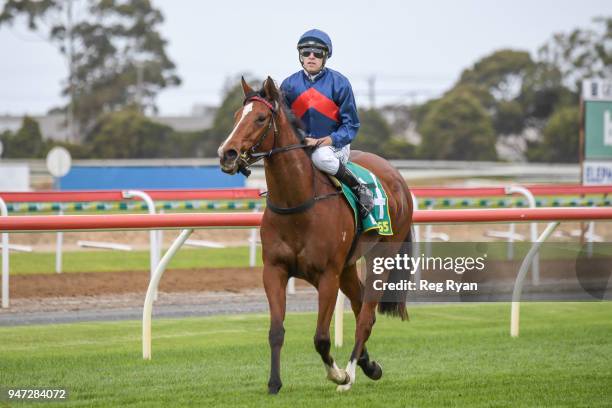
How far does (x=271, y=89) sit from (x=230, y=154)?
593 mm

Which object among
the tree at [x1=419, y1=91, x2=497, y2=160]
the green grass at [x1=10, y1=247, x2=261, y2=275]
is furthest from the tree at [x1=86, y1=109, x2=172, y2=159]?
the green grass at [x1=10, y1=247, x2=261, y2=275]

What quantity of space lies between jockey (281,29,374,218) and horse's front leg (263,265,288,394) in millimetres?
712

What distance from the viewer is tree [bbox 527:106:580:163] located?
127 feet

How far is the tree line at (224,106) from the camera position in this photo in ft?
122

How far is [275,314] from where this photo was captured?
540cm

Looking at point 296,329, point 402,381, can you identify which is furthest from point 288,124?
point 296,329

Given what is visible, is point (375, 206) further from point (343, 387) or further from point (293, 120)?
point (343, 387)

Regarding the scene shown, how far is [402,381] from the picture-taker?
594cm

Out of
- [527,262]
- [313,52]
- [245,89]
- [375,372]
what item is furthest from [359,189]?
[527,262]

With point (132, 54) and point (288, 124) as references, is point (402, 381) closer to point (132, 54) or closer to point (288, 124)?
point (288, 124)

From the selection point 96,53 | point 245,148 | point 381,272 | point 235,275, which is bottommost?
point 235,275

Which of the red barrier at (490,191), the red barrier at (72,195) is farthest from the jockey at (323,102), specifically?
the red barrier at (490,191)

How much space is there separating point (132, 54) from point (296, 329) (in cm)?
3617

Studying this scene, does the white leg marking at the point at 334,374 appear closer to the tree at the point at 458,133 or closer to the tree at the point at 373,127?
the tree at the point at 373,127
